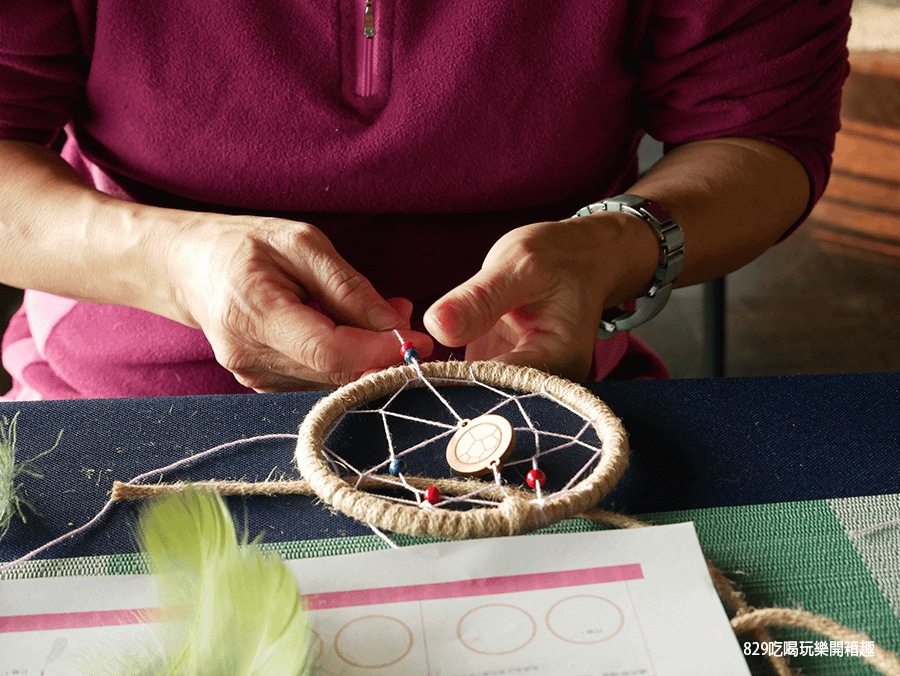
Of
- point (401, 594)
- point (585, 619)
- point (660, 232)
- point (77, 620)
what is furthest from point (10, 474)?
point (660, 232)

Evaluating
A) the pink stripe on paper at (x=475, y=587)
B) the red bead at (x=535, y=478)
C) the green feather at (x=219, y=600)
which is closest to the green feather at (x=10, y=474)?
the green feather at (x=219, y=600)

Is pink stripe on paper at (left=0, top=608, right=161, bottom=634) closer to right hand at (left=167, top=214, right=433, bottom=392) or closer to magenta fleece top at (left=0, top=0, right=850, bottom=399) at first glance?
right hand at (left=167, top=214, right=433, bottom=392)

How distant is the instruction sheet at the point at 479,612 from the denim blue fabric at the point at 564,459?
0.15 feet

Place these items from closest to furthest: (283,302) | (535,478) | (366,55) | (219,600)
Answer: (219,600) < (535,478) < (283,302) < (366,55)

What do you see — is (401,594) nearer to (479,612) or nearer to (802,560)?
(479,612)

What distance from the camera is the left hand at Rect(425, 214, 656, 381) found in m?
0.63

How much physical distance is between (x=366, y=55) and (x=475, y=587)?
549 mm

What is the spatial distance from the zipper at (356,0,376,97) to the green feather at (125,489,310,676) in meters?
0.49

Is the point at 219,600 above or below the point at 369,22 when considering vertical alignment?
below

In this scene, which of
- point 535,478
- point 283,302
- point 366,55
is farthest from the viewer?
point 366,55

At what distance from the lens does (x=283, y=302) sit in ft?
2.15

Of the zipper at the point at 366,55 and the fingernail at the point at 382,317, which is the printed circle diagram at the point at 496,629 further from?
the zipper at the point at 366,55

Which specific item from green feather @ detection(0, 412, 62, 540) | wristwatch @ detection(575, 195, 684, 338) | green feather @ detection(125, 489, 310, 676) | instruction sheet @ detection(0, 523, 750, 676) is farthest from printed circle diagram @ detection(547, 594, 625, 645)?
wristwatch @ detection(575, 195, 684, 338)

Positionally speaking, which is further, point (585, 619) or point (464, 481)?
point (464, 481)
